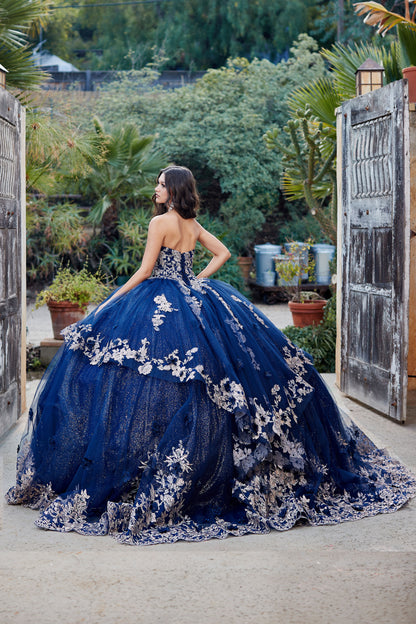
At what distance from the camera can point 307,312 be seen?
342 inches

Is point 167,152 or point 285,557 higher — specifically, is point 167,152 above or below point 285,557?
above

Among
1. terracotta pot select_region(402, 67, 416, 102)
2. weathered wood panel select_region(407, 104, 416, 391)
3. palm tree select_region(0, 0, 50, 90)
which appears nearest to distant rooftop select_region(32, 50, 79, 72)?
palm tree select_region(0, 0, 50, 90)

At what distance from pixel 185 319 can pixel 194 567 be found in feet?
4.19

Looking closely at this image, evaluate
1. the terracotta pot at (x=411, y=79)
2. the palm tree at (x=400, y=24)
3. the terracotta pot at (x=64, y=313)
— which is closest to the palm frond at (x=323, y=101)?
the palm tree at (x=400, y=24)

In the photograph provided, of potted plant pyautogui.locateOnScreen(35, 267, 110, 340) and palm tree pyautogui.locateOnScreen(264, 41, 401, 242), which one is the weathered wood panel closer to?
palm tree pyautogui.locateOnScreen(264, 41, 401, 242)

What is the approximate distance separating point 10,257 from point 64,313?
2.48 m

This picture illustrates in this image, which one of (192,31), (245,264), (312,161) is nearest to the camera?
(312,161)

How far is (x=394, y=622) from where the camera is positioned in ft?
8.43

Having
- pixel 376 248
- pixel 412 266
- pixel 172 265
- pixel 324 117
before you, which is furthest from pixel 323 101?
pixel 172 265

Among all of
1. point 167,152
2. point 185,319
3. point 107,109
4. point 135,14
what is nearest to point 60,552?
point 185,319

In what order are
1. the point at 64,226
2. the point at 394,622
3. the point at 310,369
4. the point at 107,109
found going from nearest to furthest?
the point at 394,622 → the point at 310,369 → the point at 64,226 → the point at 107,109

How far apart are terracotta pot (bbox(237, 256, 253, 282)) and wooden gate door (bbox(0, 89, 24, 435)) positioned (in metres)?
8.00

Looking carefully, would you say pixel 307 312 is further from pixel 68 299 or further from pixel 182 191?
pixel 182 191

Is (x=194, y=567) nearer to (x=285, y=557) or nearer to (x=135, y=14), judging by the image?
(x=285, y=557)
